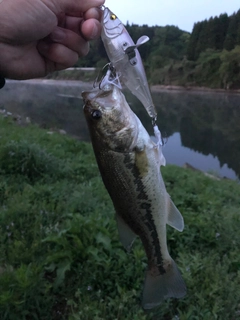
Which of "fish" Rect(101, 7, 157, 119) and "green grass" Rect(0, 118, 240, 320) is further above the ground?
"fish" Rect(101, 7, 157, 119)

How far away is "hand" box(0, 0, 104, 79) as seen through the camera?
2421 millimetres

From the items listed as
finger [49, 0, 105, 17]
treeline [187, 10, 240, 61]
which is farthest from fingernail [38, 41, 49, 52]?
treeline [187, 10, 240, 61]

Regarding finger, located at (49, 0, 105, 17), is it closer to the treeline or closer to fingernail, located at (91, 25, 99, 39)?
fingernail, located at (91, 25, 99, 39)

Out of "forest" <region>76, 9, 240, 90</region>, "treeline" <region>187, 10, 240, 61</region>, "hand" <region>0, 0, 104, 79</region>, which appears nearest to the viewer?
"hand" <region>0, 0, 104, 79</region>

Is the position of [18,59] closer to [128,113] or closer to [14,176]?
[128,113]

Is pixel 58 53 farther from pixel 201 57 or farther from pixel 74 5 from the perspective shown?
pixel 201 57

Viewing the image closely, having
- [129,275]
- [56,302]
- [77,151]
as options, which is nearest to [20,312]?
[56,302]

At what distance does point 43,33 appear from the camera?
2623mm

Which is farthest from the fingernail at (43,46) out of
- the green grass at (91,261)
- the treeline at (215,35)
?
the treeline at (215,35)

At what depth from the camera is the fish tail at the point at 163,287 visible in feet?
7.40

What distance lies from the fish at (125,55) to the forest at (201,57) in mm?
32514

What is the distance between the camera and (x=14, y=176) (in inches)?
228

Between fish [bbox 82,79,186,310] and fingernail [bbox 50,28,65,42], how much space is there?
3.05ft

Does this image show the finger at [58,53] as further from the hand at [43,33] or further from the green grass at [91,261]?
the green grass at [91,261]
